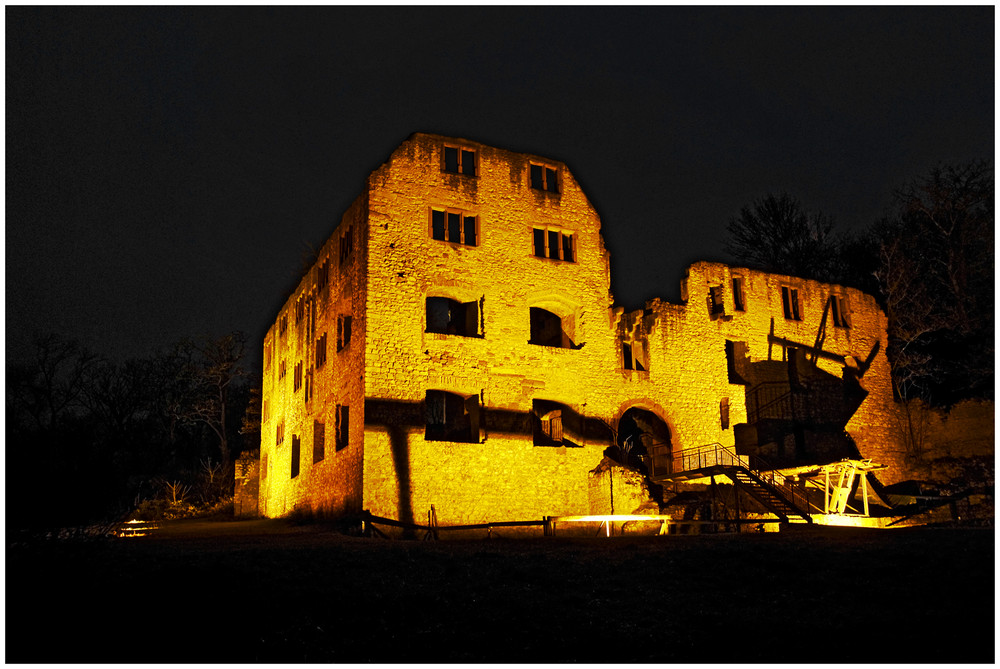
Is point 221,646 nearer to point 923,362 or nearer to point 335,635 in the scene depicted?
point 335,635

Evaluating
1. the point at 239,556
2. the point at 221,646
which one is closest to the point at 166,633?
the point at 221,646

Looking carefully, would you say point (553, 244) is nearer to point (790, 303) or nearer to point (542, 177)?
point (542, 177)

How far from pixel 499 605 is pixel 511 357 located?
12.9 meters

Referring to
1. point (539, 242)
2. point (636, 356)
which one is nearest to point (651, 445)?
point (636, 356)

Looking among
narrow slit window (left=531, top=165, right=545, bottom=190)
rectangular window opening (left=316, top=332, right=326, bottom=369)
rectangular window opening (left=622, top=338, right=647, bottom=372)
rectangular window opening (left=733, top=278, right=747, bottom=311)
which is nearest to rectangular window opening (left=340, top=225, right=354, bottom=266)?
rectangular window opening (left=316, top=332, right=326, bottom=369)

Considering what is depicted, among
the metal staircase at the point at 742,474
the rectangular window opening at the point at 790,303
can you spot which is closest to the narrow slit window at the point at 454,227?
the metal staircase at the point at 742,474

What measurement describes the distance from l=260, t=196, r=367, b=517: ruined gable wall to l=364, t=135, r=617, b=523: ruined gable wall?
0.75 metres

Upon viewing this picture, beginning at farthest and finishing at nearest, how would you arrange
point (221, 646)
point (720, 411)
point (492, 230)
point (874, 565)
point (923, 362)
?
point (923, 362), point (720, 411), point (492, 230), point (874, 565), point (221, 646)

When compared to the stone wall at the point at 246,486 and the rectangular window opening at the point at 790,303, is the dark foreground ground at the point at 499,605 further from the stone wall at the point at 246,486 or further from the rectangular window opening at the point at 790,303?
the stone wall at the point at 246,486

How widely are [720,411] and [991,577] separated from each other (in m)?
15.2

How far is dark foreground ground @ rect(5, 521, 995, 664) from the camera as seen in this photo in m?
9.14

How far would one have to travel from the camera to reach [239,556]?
1311cm

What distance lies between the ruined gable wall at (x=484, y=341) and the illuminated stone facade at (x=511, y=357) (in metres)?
0.04

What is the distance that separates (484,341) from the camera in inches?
912
